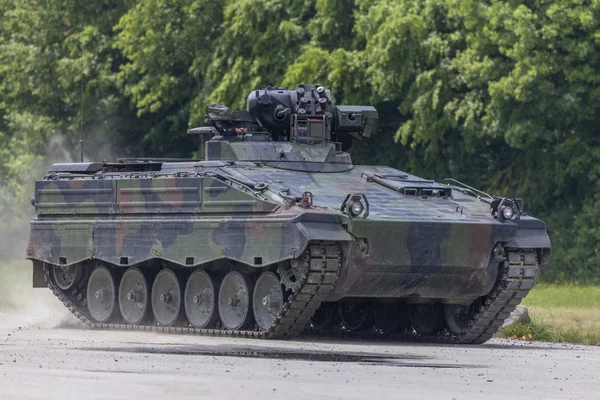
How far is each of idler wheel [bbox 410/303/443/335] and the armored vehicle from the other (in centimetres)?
2

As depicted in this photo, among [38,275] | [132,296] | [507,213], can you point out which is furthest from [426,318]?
[38,275]

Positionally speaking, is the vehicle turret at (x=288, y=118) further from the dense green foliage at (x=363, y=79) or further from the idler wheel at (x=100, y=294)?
the dense green foliage at (x=363, y=79)

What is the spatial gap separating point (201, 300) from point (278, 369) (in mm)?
6907

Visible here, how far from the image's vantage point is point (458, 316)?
23.3 meters

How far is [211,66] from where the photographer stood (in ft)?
134

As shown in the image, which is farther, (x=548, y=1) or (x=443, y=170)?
(x=443, y=170)

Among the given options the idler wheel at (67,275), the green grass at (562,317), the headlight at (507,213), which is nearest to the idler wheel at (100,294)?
the idler wheel at (67,275)

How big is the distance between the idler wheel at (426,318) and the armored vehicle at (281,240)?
0.02 metres

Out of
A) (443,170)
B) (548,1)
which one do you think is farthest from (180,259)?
(443,170)

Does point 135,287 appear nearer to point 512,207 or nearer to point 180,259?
point 180,259

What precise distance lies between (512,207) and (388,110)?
58.5ft

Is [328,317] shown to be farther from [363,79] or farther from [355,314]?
[363,79]

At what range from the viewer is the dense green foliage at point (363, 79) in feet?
114

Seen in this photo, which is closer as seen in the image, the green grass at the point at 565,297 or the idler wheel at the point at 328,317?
the idler wheel at the point at 328,317
